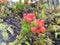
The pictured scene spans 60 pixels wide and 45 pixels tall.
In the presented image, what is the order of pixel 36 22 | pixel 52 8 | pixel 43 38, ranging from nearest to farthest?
pixel 36 22, pixel 43 38, pixel 52 8

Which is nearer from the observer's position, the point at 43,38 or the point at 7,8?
the point at 43,38

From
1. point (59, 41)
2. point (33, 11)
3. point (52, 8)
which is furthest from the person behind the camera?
point (52, 8)

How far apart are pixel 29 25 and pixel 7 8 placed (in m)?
1.20

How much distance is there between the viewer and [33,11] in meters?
3.83

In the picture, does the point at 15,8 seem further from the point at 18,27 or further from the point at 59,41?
the point at 59,41

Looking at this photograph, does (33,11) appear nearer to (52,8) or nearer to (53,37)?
(52,8)

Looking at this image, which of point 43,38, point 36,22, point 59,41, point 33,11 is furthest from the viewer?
point 33,11

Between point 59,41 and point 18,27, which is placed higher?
point 18,27

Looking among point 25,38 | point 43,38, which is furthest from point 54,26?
point 25,38

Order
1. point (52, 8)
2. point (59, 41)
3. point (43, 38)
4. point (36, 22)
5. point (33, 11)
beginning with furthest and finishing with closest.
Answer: point (52, 8)
point (33, 11)
point (59, 41)
point (43, 38)
point (36, 22)

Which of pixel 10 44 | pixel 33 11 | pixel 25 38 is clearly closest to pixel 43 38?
pixel 25 38

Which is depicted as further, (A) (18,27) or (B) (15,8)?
(B) (15,8)

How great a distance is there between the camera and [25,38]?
9.41 ft

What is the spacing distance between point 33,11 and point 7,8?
445 millimetres
